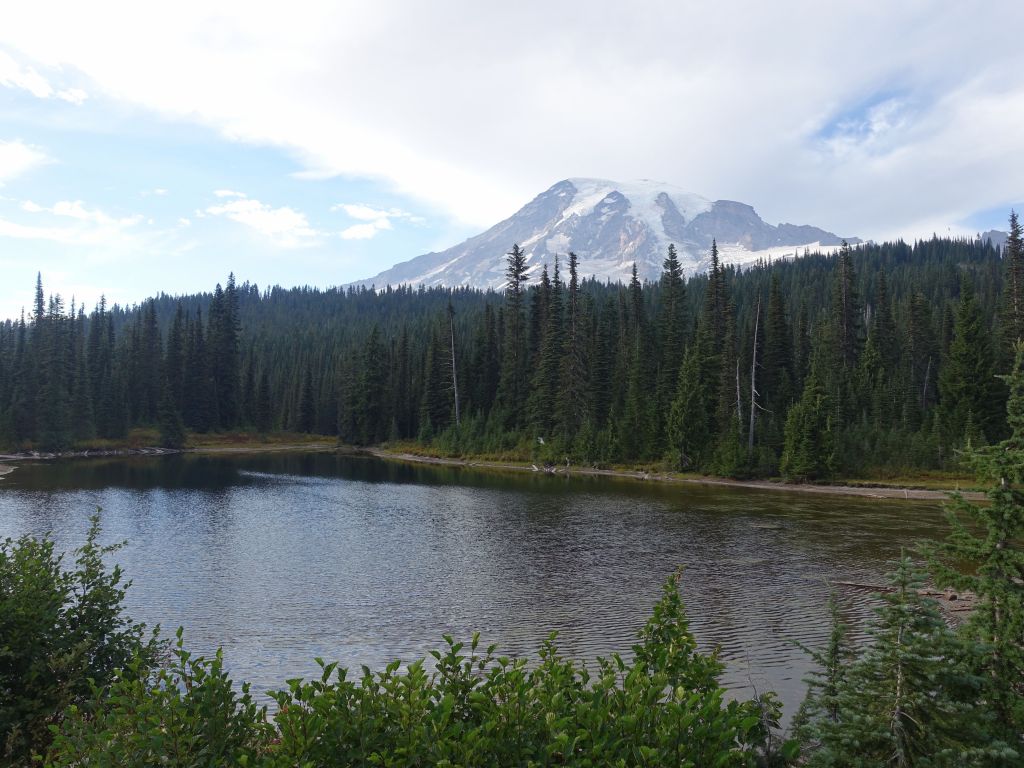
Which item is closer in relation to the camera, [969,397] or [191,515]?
[191,515]

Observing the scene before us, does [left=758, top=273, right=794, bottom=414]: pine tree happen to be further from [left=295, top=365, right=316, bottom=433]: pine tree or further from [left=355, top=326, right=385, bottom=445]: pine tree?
[left=295, top=365, right=316, bottom=433]: pine tree

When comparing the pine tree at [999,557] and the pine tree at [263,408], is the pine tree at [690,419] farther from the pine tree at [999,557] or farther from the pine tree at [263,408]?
the pine tree at [263,408]

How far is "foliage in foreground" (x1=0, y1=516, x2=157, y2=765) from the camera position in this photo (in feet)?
27.6

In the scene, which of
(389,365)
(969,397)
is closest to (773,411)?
(969,397)

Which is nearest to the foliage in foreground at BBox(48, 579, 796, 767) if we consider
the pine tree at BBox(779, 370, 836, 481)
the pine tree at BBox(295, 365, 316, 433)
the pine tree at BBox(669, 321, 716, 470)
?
the pine tree at BBox(779, 370, 836, 481)

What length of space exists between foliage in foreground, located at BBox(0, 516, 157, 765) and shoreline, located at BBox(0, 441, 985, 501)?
23.4 metres

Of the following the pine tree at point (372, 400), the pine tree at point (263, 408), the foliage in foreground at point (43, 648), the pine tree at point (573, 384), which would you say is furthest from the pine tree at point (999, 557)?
the pine tree at point (263, 408)

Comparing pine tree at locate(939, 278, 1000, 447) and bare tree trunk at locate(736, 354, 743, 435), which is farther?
bare tree trunk at locate(736, 354, 743, 435)

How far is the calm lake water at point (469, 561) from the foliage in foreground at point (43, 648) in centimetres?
819

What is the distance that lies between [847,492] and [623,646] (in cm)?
4582

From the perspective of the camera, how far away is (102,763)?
5.51 metres

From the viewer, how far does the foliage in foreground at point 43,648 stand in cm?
841

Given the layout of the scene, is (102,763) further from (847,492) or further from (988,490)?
(847,492)

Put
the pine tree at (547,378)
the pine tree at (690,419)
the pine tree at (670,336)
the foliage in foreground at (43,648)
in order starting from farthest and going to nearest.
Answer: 1. the pine tree at (547,378)
2. the pine tree at (670,336)
3. the pine tree at (690,419)
4. the foliage in foreground at (43,648)
